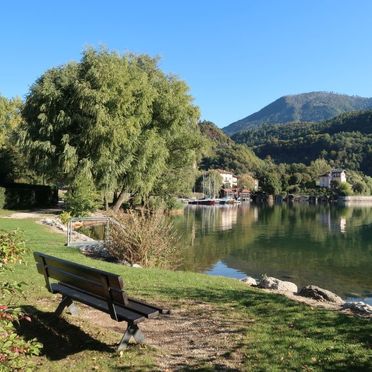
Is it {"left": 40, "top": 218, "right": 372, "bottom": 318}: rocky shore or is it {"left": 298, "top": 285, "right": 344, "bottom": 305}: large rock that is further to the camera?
{"left": 298, "top": 285, "right": 344, "bottom": 305}: large rock

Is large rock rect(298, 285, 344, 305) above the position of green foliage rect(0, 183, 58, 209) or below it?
below

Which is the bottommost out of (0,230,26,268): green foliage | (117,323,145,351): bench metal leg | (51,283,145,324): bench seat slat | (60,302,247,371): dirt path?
(60,302,247,371): dirt path

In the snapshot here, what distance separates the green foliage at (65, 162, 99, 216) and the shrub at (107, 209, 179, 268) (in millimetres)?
12513

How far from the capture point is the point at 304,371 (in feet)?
14.4

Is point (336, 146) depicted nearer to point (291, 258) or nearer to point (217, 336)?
point (291, 258)

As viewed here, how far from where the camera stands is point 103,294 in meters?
4.88

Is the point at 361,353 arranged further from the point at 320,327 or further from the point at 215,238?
the point at 215,238

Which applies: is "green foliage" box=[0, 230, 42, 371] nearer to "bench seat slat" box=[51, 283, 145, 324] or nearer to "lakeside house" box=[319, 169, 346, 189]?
"bench seat slat" box=[51, 283, 145, 324]

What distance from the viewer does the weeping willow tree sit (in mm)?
25969

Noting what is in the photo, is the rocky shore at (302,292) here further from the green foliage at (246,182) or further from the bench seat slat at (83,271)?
the green foliage at (246,182)

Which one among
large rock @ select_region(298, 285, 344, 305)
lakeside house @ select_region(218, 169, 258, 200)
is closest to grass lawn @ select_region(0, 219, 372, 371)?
large rock @ select_region(298, 285, 344, 305)

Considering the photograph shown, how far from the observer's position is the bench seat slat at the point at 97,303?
15.6 ft

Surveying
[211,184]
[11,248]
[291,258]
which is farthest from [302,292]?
[211,184]

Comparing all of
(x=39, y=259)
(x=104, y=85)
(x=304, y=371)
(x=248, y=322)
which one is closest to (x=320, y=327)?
(x=248, y=322)
